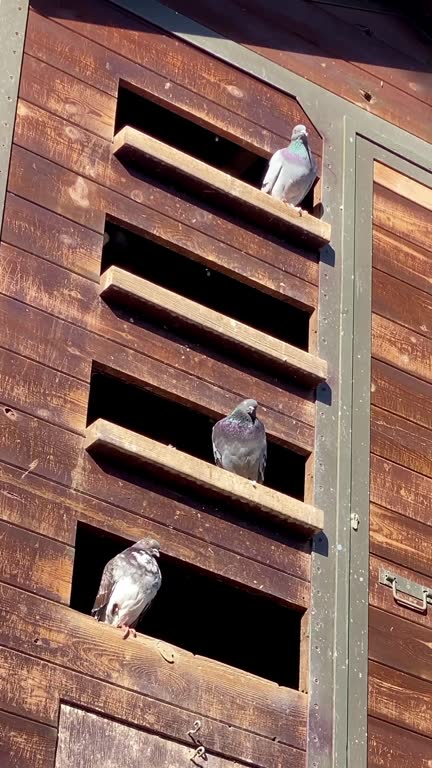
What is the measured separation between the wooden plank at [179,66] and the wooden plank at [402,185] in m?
0.37

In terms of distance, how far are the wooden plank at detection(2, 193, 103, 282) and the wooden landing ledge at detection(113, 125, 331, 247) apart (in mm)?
524

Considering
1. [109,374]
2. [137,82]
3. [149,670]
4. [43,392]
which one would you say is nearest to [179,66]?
[137,82]

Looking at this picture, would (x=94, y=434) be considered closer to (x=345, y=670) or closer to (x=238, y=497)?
(x=238, y=497)

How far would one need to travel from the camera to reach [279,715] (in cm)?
824

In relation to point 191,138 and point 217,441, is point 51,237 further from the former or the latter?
point 191,138

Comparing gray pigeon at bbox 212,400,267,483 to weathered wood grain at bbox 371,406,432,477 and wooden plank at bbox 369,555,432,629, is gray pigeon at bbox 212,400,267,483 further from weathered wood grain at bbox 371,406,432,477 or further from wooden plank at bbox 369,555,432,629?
wooden plank at bbox 369,555,432,629

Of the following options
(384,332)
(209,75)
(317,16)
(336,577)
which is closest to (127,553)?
(336,577)

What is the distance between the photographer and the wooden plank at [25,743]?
24.1 feet

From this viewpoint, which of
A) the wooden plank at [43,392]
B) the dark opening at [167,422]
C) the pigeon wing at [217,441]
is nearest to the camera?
the wooden plank at [43,392]

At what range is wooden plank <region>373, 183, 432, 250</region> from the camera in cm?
1015

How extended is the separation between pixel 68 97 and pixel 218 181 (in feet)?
2.64

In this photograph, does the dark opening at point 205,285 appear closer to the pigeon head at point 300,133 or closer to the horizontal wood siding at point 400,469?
the horizontal wood siding at point 400,469

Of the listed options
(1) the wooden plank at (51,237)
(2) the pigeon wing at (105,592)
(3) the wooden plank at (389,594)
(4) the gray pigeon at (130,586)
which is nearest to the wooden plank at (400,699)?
(3) the wooden plank at (389,594)

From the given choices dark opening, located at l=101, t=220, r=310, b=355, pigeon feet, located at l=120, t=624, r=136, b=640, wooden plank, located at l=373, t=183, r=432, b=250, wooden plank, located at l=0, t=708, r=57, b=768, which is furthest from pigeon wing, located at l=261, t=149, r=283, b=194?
wooden plank, located at l=0, t=708, r=57, b=768
